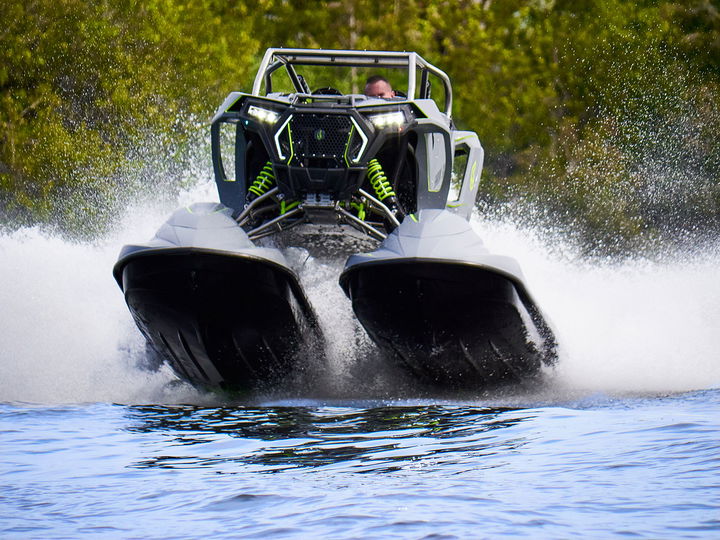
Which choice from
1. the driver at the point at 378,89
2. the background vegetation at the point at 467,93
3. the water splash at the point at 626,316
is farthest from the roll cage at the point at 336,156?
the background vegetation at the point at 467,93

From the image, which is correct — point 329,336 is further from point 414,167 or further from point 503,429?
point 503,429

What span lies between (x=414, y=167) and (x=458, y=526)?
392 cm

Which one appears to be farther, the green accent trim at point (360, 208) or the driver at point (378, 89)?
the driver at point (378, 89)

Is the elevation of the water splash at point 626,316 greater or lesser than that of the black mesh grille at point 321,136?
lesser

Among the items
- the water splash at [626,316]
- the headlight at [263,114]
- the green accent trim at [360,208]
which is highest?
the headlight at [263,114]

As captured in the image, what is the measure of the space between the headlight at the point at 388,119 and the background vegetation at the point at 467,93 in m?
11.2

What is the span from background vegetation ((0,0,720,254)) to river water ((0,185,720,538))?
9692mm

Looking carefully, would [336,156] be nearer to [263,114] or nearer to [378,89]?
[263,114]

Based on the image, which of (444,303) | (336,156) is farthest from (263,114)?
(444,303)

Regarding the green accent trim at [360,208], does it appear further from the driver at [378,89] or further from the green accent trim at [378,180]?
the driver at [378,89]

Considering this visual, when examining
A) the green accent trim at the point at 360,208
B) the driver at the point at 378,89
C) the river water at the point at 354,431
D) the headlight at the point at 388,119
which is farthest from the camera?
the driver at the point at 378,89

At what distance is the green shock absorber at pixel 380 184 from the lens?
7.24 meters

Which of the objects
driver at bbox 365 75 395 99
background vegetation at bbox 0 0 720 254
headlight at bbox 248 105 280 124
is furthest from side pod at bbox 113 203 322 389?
background vegetation at bbox 0 0 720 254

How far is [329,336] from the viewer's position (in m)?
7.11
